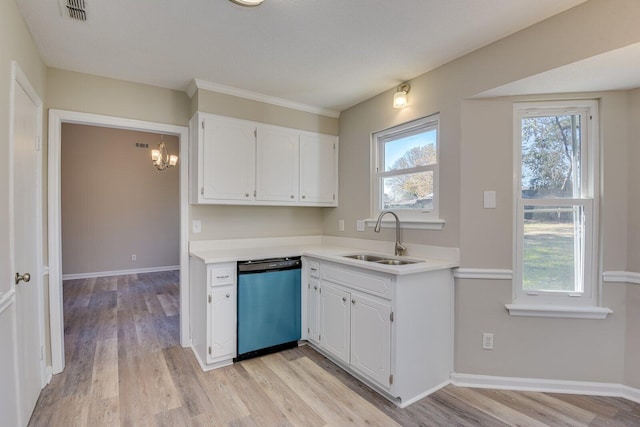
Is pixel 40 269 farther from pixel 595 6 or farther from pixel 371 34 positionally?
pixel 595 6

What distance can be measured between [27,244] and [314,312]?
2.14 m

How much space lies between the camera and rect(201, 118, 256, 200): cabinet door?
2768 millimetres

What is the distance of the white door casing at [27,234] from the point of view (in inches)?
66.7

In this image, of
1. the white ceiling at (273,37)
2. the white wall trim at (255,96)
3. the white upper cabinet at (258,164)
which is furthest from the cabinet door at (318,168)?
the white ceiling at (273,37)

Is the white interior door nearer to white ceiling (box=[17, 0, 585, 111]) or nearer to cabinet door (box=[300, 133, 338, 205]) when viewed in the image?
white ceiling (box=[17, 0, 585, 111])

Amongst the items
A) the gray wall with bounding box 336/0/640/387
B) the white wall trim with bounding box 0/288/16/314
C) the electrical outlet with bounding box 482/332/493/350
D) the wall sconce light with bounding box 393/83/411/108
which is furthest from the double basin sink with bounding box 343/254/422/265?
the white wall trim with bounding box 0/288/16/314

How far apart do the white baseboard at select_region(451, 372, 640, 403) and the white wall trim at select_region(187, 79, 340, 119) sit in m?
2.80

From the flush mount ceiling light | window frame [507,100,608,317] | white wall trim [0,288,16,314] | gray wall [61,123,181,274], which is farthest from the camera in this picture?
gray wall [61,123,181,274]

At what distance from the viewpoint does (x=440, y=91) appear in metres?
2.47

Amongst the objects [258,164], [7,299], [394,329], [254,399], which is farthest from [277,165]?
[7,299]

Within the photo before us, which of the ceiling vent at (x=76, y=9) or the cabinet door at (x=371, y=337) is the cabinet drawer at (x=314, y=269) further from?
the ceiling vent at (x=76, y=9)

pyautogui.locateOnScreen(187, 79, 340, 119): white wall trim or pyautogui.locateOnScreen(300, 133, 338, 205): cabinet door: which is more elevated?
pyautogui.locateOnScreen(187, 79, 340, 119): white wall trim

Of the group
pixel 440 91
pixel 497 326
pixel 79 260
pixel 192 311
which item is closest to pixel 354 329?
pixel 497 326

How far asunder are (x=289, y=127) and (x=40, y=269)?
2.39m
